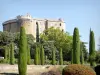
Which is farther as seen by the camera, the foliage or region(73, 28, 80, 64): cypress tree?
the foliage

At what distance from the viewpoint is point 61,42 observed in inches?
3187

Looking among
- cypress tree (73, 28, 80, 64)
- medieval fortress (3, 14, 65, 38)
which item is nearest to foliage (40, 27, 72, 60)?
medieval fortress (3, 14, 65, 38)

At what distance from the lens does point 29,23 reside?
102 metres

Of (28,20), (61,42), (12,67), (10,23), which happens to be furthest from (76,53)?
(10,23)

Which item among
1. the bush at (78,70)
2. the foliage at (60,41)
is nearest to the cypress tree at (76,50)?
the bush at (78,70)

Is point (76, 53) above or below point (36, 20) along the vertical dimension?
below

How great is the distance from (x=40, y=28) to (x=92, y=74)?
87.5 meters

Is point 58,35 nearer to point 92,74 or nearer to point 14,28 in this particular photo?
point 14,28

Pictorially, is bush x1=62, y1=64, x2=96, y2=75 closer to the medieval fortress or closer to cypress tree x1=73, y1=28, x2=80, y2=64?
cypress tree x1=73, y1=28, x2=80, y2=64

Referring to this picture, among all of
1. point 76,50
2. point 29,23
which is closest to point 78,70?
point 76,50

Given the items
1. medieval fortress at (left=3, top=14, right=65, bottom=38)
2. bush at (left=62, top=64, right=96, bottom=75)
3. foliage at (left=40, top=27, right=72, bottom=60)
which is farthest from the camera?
medieval fortress at (left=3, top=14, right=65, bottom=38)

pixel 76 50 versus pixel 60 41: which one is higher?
pixel 60 41

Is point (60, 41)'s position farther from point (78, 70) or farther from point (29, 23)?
point (78, 70)

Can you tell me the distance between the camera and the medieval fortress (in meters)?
102
